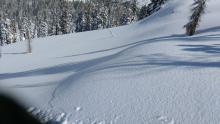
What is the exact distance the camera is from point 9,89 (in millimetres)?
23297

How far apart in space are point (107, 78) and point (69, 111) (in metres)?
Answer: 3.69

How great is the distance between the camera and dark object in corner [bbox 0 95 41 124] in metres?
16.6

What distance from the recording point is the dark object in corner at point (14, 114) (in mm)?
16562

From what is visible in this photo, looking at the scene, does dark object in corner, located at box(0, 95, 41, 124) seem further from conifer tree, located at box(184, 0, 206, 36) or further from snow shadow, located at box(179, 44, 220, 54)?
conifer tree, located at box(184, 0, 206, 36)

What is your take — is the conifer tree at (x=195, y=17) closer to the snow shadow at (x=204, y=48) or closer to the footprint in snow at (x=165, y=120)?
the snow shadow at (x=204, y=48)

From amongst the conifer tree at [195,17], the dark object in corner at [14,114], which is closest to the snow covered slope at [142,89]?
the dark object in corner at [14,114]

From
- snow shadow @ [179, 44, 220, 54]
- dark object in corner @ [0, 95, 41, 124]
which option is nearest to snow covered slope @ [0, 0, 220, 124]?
snow shadow @ [179, 44, 220, 54]

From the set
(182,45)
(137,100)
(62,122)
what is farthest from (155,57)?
(62,122)

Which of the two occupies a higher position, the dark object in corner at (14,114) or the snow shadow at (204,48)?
the snow shadow at (204,48)

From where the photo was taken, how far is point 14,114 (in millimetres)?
17594

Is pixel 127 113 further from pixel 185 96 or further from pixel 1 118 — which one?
pixel 1 118

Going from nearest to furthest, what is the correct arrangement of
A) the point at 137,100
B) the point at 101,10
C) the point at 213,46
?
the point at 137,100, the point at 213,46, the point at 101,10

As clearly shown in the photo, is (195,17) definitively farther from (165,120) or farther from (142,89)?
(165,120)

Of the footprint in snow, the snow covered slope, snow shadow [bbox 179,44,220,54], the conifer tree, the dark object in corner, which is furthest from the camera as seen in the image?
the conifer tree
